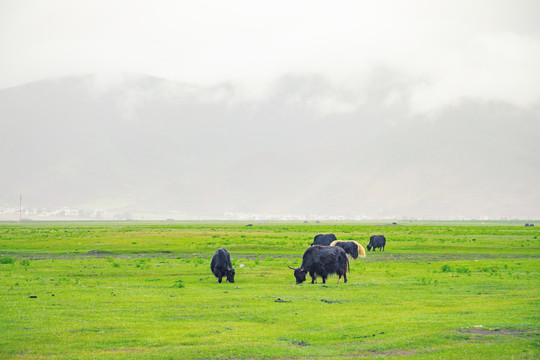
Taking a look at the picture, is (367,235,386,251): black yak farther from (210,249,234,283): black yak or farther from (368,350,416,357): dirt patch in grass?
(368,350,416,357): dirt patch in grass

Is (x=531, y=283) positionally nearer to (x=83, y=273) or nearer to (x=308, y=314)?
(x=308, y=314)

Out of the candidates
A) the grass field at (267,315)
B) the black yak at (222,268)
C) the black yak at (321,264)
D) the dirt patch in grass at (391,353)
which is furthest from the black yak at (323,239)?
the dirt patch in grass at (391,353)

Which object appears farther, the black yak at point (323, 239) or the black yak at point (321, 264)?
the black yak at point (323, 239)

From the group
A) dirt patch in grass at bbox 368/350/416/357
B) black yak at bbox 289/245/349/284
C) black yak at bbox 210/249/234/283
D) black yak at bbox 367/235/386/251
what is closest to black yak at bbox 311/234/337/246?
black yak at bbox 367/235/386/251

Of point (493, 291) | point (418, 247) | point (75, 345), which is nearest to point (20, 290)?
point (75, 345)

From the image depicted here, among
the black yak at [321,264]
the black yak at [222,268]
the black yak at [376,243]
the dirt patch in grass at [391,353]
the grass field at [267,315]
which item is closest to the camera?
the dirt patch in grass at [391,353]

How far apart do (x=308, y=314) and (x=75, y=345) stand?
8358 millimetres

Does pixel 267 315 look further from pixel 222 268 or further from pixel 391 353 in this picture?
pixel 222 268

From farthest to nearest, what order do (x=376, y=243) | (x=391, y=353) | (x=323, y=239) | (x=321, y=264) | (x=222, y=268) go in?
(x=376, y=243) < (x=323, y=239) < (x=222, y=268) < (x=321, y=264) < (x=391, y=353)

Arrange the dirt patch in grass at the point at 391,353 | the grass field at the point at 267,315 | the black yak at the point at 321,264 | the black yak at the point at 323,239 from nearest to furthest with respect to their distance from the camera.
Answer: the dirt patch in grass at the point at 391,353 < the grass field at the point at 267,315 < the black yak at the point at 321,264 < the black yak at the point at 323,239

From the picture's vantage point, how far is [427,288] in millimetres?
27688

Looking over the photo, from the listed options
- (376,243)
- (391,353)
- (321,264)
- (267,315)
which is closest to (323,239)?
(376,243)

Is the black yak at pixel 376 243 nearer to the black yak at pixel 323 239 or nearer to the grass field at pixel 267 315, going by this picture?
the black yak at pixel 323 239

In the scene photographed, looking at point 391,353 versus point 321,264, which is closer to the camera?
point 391,353
